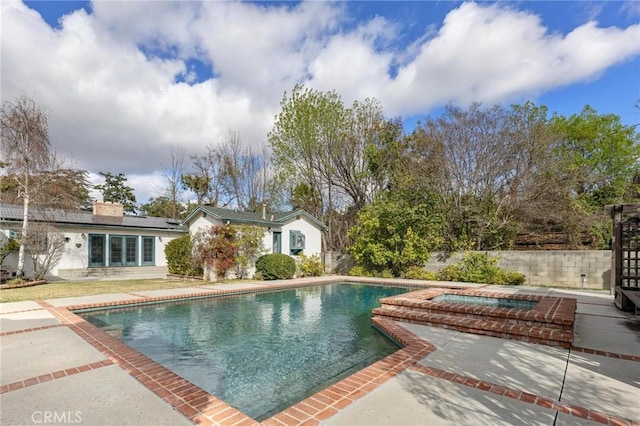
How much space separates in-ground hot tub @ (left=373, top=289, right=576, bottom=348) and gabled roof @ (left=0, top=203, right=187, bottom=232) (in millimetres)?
14810

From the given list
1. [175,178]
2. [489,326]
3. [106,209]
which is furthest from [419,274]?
[175,178]

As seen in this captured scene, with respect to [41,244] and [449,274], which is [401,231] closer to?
[449,274]

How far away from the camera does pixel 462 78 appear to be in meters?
14.7

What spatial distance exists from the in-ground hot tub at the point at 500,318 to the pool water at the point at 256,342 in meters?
0.85

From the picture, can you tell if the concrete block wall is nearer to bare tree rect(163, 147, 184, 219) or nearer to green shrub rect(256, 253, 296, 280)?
green shrub rect(256, 253, 296, 280)

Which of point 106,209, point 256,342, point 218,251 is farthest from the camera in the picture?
A: point 106,209

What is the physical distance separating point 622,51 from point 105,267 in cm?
2157

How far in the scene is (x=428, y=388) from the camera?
338 cm

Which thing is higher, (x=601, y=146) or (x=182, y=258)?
(x=601, y=146)

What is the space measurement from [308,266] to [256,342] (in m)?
11.3

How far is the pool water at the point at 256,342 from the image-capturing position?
13.4 ft

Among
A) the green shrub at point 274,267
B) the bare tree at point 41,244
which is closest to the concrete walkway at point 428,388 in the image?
the bare tree at point 41,244

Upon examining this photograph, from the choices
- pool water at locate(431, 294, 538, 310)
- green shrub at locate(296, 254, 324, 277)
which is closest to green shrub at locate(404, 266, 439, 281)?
green shrub at locate(296, 254, 324, 277)

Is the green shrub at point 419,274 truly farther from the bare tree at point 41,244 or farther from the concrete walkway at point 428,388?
the bare tree at point 41,244
